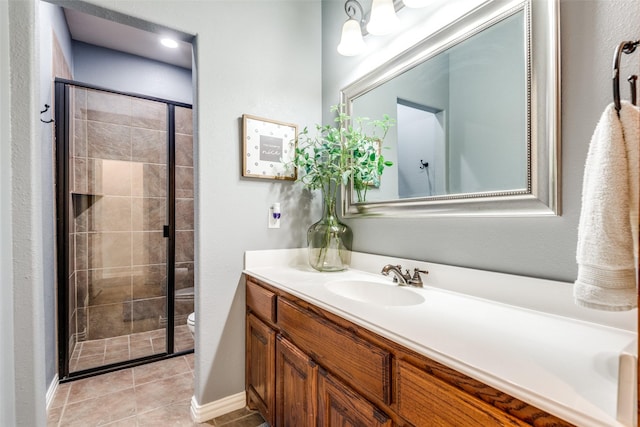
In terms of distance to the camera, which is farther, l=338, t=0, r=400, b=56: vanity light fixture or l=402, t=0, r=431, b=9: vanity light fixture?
l=338, t=0, r=400, b=56: vanity light fixture

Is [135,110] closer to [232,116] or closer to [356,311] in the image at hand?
[232,116]

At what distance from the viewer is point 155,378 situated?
1.97 m

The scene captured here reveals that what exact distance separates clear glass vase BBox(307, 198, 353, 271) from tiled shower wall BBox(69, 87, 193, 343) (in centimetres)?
147

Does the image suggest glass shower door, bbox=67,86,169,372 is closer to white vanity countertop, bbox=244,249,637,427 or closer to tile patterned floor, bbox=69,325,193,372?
tile patterned floor, bbox=69,325,193,372

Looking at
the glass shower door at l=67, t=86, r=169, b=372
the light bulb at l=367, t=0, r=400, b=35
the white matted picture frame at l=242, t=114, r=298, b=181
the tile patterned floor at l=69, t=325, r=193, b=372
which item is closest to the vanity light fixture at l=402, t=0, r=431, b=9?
the light bulb at l=367, t=0, r=400, b=35

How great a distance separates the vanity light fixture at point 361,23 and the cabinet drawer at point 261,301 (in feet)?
4.27

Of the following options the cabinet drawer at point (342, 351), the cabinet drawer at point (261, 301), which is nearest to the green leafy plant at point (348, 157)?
the cabinet drawer at point (261, 301)

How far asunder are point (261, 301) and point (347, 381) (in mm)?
668

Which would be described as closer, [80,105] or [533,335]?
[533,335]

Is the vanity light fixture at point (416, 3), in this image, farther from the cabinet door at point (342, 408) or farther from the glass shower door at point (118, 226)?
the glass shower door at point (118, 226)

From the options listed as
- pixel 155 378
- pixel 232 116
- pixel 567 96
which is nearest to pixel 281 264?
pixel 232 116

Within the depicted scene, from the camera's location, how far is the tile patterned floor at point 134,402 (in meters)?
1.53

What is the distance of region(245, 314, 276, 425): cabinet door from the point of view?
1327 mm

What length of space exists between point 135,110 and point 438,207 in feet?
8.20
